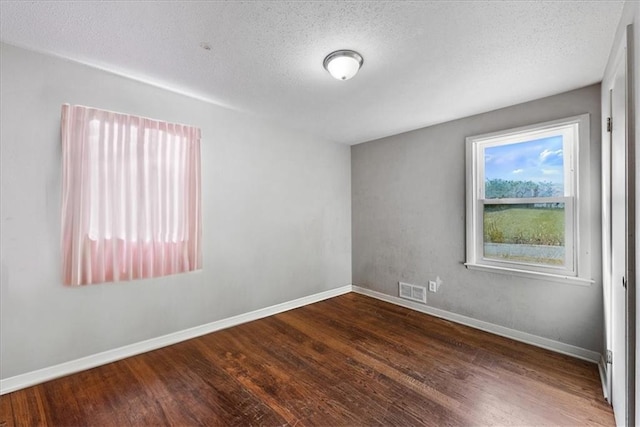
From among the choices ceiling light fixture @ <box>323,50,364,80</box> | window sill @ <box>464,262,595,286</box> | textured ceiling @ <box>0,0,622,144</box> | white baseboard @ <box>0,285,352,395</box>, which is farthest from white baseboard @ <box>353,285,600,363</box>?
ceiling light fixture @ <box>323,50,364,80</box>

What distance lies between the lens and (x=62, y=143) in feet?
6.84

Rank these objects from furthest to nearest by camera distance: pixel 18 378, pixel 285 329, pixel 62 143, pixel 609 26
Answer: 1. pixel 285 329
2. pixel 62 143
3. pixel 18 378
4. pixel 609 26

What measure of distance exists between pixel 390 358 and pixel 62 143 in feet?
10.3

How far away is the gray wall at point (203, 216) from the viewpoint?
76.7 inches

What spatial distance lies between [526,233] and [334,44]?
257 cm

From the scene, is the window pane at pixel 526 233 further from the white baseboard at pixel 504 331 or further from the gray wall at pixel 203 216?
the gray wall at pixel 203 216

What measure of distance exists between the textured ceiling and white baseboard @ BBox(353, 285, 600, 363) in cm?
229

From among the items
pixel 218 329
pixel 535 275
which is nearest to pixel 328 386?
pixel 218 329

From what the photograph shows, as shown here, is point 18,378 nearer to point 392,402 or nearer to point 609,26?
point 392,402

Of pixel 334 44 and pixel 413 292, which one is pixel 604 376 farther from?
pixel 334 44

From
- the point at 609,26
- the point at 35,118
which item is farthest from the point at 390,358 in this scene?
the point at 35,118

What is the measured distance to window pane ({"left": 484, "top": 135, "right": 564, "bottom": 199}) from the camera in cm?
259

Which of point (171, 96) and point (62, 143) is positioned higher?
point (171, 96)

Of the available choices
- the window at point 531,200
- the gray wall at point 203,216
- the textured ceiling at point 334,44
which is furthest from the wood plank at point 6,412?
the window at point 531,200
